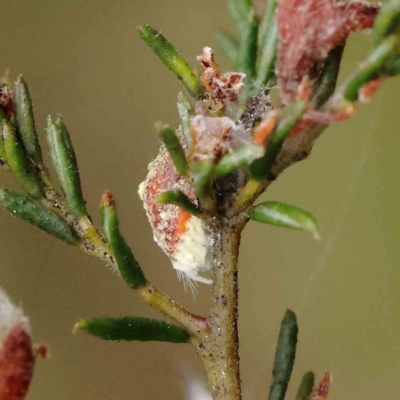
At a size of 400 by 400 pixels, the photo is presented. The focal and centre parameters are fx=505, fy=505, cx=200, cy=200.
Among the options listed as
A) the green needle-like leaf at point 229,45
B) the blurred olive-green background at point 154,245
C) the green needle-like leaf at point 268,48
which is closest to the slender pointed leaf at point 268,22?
the green needle-like leaf at point 268,48

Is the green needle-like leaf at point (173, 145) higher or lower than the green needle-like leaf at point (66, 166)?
lower

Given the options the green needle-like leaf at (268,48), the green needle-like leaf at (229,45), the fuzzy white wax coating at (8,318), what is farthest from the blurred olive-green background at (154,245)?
the green needle-like leaf at (268,48)

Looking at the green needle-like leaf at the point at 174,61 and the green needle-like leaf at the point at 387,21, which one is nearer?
the green needle-like leaf at the point at 387,21

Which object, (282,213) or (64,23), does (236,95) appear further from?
(64,23)

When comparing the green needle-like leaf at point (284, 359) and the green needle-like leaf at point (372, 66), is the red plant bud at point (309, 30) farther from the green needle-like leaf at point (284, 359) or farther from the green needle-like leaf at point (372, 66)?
the green needle-like leaf at point (284, 359)

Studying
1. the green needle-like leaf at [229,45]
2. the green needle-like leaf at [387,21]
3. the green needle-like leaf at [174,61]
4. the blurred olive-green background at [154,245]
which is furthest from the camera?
the blurred olive-green background at [154,245]

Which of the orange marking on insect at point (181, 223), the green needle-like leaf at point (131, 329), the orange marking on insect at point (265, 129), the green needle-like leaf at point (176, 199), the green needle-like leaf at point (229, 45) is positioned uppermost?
the green needle-like leaf at point (229, 45)

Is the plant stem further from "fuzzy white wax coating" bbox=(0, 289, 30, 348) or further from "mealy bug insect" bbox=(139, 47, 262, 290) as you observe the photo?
"fuzzy white wax coating" bbox=(0, 289, 30, 348)

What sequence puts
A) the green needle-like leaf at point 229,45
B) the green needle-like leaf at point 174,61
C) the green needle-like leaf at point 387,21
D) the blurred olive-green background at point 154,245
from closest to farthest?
the green needle-like leaf at point 387,21, the green needle-like leaf at point 174,61, the green needle-like leaf at point 229,45, the blurred olive-green background at point 154,245
